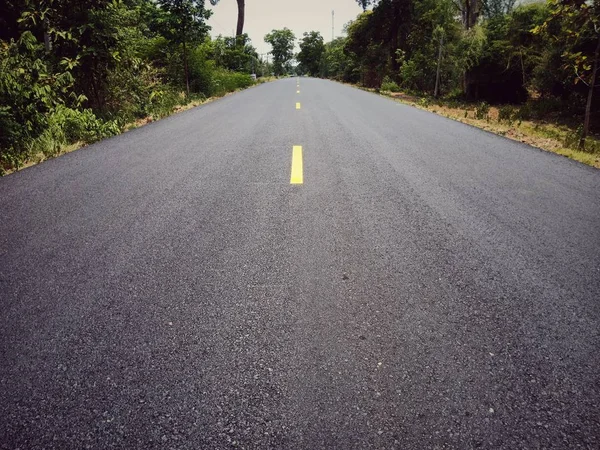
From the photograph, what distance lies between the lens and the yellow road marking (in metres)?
4.44

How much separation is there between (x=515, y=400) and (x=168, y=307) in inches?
78.7

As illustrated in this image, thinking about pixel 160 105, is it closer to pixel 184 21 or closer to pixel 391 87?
pixel 184 21

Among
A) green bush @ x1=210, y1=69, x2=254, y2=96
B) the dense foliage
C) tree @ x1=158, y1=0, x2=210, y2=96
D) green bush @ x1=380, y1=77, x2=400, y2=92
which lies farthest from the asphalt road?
green bush @ x1=380, y1=77, x2=400, y2=92

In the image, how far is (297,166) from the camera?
16.6 feet

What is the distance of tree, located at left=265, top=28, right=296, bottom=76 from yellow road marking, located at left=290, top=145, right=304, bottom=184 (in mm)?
101714

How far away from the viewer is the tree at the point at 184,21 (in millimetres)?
13966

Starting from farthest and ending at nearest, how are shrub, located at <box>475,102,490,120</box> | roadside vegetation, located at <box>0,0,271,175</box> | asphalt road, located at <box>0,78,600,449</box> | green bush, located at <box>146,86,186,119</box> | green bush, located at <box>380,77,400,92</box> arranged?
1. green bush, located at <box>380,77,400,92</box>
2. shrub, located at <box>475,102,490,120</box>
3. green bush, located at <box>146,86,186,119</box>
4. roadside vegetation, located at <box>0,0,271,175</box>
5. asphalt road, located at <box>0,78,600,449</box>

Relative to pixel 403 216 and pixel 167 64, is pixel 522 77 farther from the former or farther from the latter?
pixel 403 216

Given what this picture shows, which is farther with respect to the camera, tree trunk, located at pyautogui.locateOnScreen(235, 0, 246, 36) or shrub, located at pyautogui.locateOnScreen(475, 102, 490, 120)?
tree trunk, located at pyautogui.locateOnScreen(235, 0, 246, 36)

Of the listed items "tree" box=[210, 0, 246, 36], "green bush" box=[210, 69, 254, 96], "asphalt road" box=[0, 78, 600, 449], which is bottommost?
"asphalt road" box=[0, 78, 600, 449]

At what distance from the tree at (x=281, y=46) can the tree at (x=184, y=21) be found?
89937 mm

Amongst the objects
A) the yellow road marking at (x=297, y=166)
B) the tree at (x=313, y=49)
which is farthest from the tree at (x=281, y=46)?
the yellow road marking at (x=297, y=166)

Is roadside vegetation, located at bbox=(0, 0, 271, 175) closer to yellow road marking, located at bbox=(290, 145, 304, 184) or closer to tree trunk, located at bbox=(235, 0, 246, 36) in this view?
yellow road marking, located at bbox=(290, 145, 304, 184)

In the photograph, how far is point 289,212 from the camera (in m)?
3.47
